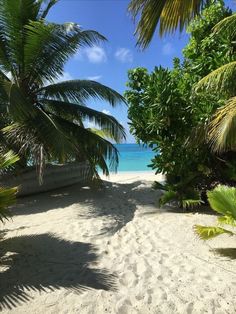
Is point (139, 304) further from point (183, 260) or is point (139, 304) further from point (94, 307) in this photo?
point (183, 260)

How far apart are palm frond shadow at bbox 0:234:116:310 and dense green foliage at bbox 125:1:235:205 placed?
3.35 meters

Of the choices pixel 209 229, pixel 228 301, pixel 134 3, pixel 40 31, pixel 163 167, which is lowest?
pixel 228 301

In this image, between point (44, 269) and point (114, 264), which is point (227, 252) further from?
point (44, 269)

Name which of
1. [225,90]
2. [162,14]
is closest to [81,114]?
[225,90]

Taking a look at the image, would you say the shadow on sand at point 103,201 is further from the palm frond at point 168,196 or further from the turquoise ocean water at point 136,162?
the turquoise ocean water at point 136,162

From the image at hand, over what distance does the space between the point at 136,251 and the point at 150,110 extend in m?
3.83

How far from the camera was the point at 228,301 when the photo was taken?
12.9ft

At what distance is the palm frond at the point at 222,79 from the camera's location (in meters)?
6.60

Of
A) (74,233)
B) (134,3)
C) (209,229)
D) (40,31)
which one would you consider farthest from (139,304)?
(40,31)

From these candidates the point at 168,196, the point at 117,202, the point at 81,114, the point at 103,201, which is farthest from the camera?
the point at 81,114

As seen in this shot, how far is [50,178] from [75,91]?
2.80 metres

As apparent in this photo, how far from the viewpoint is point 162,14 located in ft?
18.2

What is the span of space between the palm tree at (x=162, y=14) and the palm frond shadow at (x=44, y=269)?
133 inches

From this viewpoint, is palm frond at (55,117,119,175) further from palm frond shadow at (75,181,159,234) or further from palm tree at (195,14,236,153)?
palm tree at (195,14,236,153)
